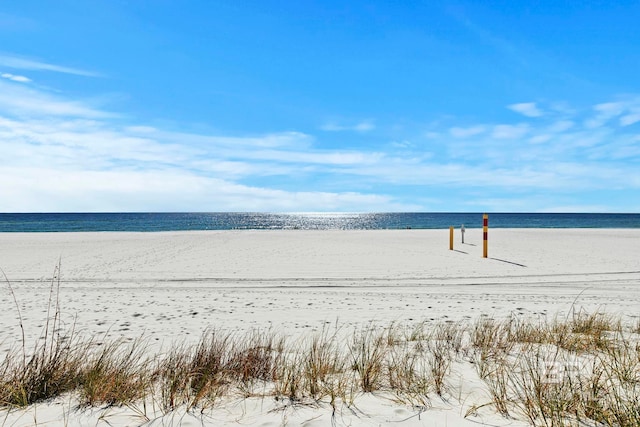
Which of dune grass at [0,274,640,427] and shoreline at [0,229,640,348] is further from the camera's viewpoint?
shoreline at [0,229,640,348]

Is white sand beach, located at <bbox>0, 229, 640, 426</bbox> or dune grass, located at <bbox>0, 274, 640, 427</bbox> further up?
dune grass, located at <bbox>0, 274, 640, 427</bbox>

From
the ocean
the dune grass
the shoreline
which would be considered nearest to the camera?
the dune grass

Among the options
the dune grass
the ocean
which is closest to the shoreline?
the dune grass

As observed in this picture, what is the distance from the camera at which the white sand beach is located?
2.78m

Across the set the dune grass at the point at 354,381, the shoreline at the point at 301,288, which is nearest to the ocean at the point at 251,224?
the shoreline at the point at 301,288

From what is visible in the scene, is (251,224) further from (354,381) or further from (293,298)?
(354,381)

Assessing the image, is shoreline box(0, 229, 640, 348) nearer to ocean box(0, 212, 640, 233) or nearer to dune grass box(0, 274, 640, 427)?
dune grass box(0, 274, 640, 427)

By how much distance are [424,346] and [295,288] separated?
4.81 m

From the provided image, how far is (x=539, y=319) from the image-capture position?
5.89 metres

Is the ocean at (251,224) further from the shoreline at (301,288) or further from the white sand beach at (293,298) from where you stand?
the white sand beach at (293,298)

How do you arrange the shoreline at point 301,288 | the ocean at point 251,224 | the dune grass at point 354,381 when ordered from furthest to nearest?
1. the ocean at point 251,224
2. the shoreline at point 301,288
3. the dune grass at point 354,381

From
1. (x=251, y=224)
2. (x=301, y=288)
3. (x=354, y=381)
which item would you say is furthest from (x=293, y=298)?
(x=251, y=224)

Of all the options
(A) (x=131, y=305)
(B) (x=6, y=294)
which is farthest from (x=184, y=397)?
(B) (x=6, y=294)

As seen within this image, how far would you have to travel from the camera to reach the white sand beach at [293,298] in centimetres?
278
